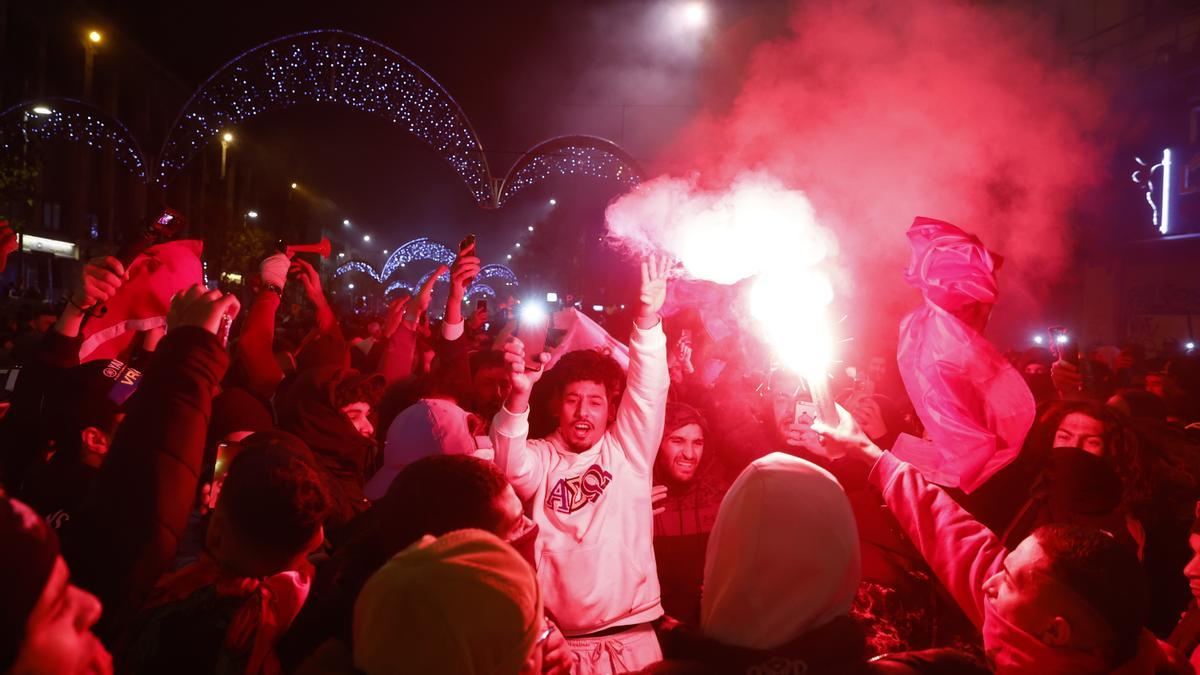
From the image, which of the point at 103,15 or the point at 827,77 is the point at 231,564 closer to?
the point at 827,77

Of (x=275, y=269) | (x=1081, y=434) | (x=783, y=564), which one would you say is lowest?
(x=783, y=564)

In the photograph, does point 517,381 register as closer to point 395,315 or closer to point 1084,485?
point 1084,485

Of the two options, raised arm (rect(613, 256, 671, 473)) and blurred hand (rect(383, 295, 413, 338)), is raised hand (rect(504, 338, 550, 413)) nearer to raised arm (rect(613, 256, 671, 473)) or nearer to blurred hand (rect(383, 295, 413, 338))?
raised arm (rect(613, 256, 671, 473))

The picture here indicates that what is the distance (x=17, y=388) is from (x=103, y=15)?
44924 millimetres

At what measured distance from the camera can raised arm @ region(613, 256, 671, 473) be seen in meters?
3.86

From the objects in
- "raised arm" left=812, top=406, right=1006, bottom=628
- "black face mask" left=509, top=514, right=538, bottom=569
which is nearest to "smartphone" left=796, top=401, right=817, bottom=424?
"raised arm" left=812, top=406, right=1006, bottom=628

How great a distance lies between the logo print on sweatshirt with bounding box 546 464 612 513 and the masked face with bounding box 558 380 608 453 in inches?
6.4

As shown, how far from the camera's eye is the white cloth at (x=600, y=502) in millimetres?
3492

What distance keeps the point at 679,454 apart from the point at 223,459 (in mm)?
2385

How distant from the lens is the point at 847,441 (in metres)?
3.54

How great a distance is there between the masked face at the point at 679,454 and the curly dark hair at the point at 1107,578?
2.30 metres

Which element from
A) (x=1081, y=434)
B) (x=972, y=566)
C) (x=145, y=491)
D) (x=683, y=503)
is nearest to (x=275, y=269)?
(x=683, y=503)

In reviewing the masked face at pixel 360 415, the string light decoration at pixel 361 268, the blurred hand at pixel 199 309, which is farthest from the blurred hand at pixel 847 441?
the string light decoration at pixel 361 268

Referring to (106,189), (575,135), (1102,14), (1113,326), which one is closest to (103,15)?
(106,189)
